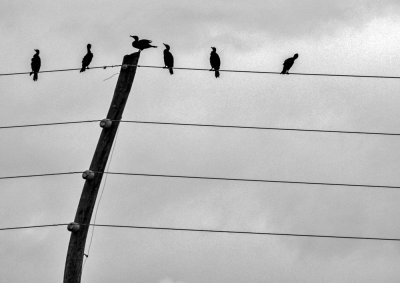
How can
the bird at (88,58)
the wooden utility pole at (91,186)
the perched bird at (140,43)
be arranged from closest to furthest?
the wooden utility pole at (91,186) → the perched bird at (140,43) → the bird at (88,58)

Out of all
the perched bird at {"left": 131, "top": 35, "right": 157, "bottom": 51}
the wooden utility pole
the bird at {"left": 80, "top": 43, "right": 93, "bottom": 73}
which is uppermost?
the bird at {"left": 80, "top": 43, "right": 93, "bottom": 73}

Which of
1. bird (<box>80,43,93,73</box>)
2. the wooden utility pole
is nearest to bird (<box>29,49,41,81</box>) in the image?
bird (<box>80,43,93,73</box>)

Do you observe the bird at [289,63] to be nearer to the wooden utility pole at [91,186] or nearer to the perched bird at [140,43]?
the perched bird at [140,43]

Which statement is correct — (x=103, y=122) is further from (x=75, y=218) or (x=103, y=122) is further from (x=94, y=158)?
(x=75, y=218)

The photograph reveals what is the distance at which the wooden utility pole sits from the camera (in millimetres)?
11992

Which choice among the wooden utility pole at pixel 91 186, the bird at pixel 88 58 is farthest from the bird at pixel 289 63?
the wooden utility pole at pixel 91 186

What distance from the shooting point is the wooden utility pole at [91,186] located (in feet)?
39.3

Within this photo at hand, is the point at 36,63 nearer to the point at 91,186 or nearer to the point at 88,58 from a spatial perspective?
the point at 88,58

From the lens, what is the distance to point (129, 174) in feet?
39.6

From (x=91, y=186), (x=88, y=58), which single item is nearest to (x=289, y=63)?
(x=88, y=58)

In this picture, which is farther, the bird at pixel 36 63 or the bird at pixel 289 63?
the bird at pixel 36 63

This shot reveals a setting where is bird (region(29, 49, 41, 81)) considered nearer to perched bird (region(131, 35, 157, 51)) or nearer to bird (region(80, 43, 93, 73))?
bird (region(80, 43, 93, 73))

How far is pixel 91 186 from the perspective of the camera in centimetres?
1207

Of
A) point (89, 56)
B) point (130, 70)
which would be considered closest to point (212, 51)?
point (89, 56)
